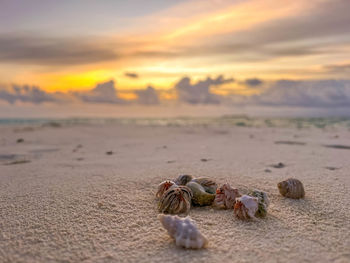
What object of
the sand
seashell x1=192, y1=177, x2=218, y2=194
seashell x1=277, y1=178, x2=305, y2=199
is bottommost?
the sand

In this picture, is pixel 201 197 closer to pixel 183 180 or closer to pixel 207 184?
pixel 207 184

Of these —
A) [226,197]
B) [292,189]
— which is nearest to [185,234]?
[226,197]

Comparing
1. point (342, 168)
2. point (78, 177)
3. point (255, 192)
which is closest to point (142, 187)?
point (78, 177)

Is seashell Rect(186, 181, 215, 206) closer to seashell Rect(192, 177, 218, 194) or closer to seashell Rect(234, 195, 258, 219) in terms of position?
seashell Rect(192, 177, 218, 194)

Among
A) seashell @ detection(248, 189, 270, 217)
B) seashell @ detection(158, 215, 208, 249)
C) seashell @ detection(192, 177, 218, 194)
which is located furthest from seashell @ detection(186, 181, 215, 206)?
seashell @ detection(158, 215, 208, 249)

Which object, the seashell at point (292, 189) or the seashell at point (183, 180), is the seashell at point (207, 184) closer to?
the seashell at point (183, 180)

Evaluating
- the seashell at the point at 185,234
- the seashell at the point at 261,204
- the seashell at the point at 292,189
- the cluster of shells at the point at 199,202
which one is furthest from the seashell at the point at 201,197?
the seashell at the point at 292,189

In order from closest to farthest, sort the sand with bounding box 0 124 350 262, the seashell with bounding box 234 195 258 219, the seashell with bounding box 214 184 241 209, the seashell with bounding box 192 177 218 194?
the sand with bounding box 0 124 350 262 < the seashell with bounding box 234 195 258 219 < the seashell with bounding box 214 184 241 209 < the seashell with bounding box 192 177 218 194
